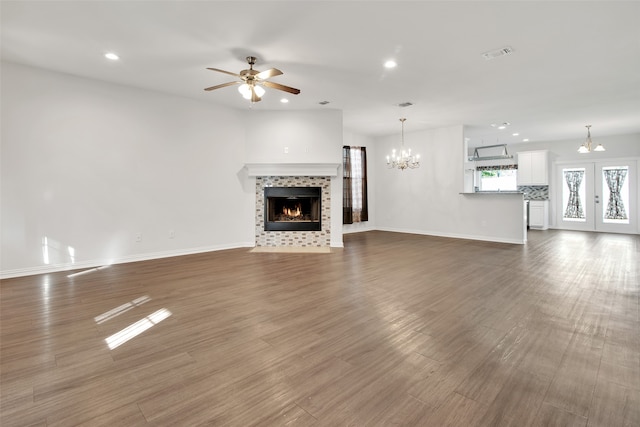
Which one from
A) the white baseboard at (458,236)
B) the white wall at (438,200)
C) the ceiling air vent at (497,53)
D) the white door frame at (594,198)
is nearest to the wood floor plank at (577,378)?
the ceiling air vent at (497,53)

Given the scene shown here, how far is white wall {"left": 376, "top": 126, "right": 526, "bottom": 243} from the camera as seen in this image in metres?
7.01

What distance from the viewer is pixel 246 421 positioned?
4.67ft

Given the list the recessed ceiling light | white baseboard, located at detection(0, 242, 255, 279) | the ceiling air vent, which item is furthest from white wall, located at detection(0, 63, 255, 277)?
the recessed ceiling light

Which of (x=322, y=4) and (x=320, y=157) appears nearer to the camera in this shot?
(x=322, y=4)

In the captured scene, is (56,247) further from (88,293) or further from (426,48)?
(426,48)

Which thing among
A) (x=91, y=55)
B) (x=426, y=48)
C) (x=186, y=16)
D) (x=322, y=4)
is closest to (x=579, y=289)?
(x=426, y=48)

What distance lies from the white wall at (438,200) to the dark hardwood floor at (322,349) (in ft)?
9.67

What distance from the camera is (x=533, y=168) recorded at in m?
9.58

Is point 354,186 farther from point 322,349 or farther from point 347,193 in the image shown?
point 322,349

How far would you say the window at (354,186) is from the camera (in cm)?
834

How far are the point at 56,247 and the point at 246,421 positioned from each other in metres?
4.62

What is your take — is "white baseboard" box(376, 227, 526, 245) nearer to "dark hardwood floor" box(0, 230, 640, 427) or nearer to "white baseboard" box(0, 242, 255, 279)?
"dark hardwood floor" box(0, 230, 640, 427)

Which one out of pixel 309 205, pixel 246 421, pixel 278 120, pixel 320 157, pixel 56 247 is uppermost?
pixel 278 120

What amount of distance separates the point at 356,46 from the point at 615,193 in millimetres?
9710
